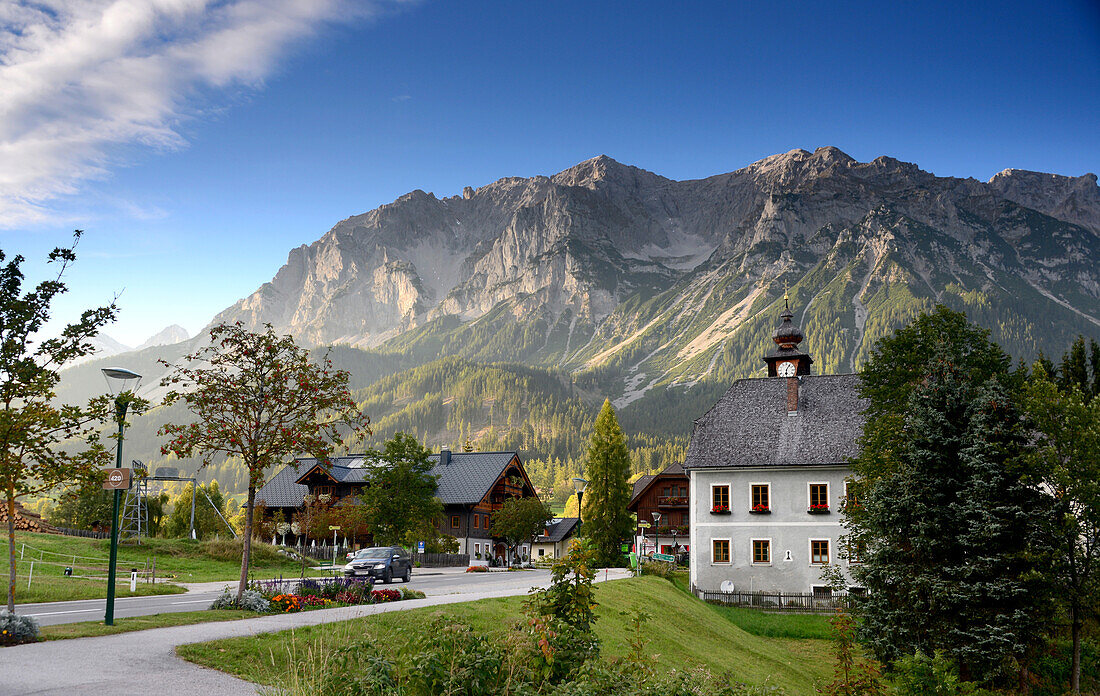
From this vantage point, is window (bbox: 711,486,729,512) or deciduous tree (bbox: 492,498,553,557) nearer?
window (bbox: 711,486,729,512)

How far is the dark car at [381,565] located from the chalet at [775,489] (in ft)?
57.3

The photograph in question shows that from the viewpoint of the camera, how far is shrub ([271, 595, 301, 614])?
21.0m

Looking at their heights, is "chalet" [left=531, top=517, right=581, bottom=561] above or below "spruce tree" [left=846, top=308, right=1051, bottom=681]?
below

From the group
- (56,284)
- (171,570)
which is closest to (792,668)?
(56,284)

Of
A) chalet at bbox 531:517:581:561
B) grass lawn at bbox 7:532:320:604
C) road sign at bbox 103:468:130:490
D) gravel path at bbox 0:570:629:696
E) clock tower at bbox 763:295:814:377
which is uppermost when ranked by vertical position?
clock tower at bbox 763:295:814:377

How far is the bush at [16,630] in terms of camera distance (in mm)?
15570

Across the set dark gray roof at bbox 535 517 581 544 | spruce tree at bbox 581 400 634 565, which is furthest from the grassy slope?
dark gray roof at bbox 535 517 581 544

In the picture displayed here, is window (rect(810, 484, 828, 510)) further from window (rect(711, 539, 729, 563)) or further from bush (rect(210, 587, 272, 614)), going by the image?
bush (rect(210, 587, 272, 614))

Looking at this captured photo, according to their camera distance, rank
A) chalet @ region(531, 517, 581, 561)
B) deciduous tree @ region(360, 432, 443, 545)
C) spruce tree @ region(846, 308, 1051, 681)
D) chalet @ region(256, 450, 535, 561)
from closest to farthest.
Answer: spruce tree @ region(846, 308, 1051, 681)
deciduous tree @ region(360, 432, 443, 545)
chalet @ region(256, 450, 535, 561)
chalet @ region(531, 517, 581, 561)

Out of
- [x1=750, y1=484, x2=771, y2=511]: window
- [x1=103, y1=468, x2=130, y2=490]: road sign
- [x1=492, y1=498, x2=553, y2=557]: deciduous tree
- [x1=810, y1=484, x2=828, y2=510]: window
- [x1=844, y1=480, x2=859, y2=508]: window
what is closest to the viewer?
[x1=103, y1=468, x2=130, y2=490]: road sign

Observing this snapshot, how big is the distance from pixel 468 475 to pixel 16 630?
2487 inches

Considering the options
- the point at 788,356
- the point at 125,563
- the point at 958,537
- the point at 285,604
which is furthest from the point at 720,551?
the point at 125,563

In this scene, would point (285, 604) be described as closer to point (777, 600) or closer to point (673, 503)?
point (777, 600)

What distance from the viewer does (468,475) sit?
78.5 metres
